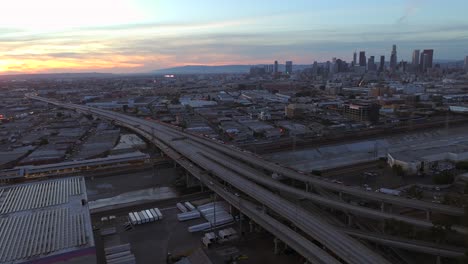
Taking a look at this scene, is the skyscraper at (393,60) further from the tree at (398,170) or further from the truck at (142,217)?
the truck at (142,217)

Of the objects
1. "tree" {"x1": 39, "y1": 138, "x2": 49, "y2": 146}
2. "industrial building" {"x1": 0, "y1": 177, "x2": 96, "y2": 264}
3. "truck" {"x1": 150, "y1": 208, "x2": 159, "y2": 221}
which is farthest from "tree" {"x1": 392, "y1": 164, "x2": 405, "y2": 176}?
"tree" {"x1": 39, "y1": 138, "x2": 49, "y2": 146}

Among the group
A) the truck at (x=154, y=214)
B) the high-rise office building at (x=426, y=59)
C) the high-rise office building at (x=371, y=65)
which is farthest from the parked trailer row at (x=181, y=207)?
the high-rise office building at (x=426, y=59)

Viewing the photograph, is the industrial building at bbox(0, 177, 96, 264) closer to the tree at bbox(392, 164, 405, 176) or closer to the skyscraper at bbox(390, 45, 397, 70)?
the tree at bbox(392, 164, 405, 176)

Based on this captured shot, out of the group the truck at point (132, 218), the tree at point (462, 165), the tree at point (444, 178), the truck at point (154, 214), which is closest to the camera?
the truck at point (132, 218)

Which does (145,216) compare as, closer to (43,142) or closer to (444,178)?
(444,178)

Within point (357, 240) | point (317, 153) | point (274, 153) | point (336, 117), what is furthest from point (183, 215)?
point (336, 117)
